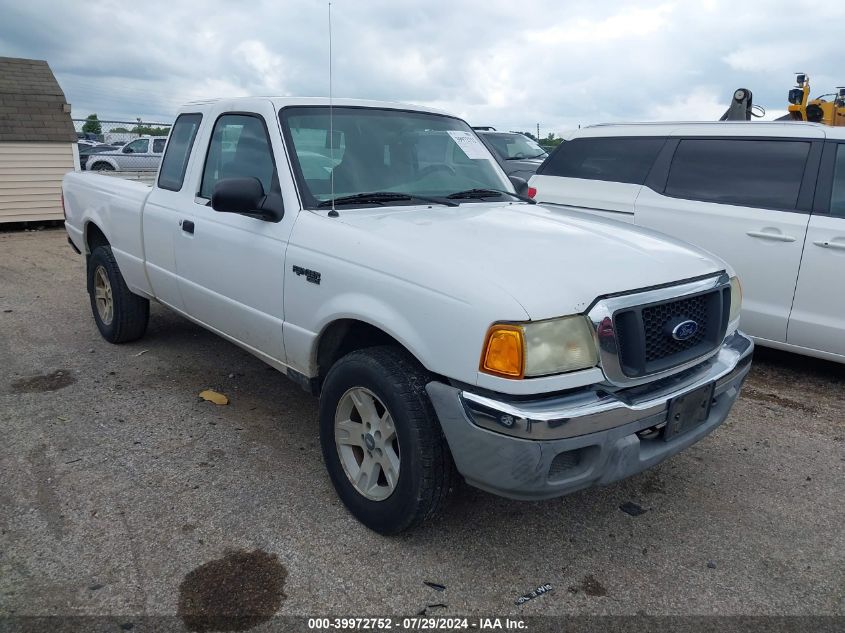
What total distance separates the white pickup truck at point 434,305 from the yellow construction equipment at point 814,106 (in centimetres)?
870

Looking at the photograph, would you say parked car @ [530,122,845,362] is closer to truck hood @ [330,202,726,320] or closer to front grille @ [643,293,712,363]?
truck hood @ [330,202,726,320]

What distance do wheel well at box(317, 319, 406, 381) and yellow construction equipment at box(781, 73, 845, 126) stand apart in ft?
33.7

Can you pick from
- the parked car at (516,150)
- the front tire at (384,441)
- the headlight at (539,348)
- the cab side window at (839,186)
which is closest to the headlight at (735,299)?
the headlight at (539,348)

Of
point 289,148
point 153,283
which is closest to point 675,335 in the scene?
point 289,148

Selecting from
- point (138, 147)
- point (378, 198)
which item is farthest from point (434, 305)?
point (138, 147)

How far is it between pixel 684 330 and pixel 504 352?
84 centimetres

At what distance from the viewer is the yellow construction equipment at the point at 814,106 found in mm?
10602

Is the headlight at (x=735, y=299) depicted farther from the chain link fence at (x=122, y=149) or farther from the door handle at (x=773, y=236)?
the chain link fence at (x=122, y=149)

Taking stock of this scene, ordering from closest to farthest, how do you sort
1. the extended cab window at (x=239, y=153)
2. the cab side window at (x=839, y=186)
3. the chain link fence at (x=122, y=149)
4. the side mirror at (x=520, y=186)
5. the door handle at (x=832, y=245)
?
the extended cab window at (x=239, y=153) < the side mirror at (x=520, y=186) < the door handle at (x=832, y=245) < the cab side window at (x=839, y=186) < the chain link fence at (x=122, y=149)

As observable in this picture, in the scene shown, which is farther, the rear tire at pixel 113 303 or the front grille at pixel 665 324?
the rear tire at pixel 113 303

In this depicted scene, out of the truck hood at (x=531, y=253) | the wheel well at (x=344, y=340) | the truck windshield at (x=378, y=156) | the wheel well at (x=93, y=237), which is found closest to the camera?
the truck hood at (x=531, y=253)

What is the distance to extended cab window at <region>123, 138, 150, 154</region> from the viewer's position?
20453mm

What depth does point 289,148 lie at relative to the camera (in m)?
3.46

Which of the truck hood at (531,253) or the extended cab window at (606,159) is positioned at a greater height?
the extended cab window at (606,159)
